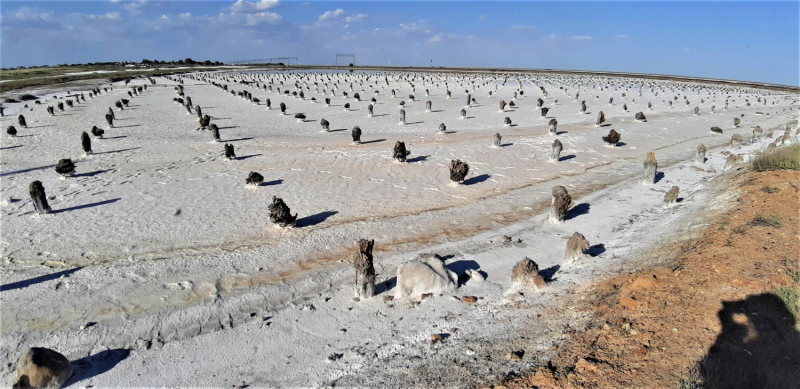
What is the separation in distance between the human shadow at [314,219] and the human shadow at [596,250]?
7.09m

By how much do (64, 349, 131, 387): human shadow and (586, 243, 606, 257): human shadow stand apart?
31.0ft

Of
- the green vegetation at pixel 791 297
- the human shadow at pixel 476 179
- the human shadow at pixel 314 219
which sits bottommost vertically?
the human shadow at pixel 314 219

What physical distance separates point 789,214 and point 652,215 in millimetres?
3205

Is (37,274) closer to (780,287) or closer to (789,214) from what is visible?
(780,287)

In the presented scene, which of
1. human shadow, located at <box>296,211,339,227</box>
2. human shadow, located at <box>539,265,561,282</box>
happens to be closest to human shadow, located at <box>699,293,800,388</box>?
human shadow, located at <box>539,265,561,282</box>

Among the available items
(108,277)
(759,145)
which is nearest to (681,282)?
(108,277)

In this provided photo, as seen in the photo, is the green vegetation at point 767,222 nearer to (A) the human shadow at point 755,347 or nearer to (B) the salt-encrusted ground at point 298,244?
(B) the salt-encrusted ground at point 298,244

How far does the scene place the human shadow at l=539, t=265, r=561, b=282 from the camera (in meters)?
8.42

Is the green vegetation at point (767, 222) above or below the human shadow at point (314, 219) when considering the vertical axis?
above

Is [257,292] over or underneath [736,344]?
underneath

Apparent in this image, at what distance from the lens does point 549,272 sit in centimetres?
883

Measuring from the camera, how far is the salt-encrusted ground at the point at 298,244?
21.1 ft

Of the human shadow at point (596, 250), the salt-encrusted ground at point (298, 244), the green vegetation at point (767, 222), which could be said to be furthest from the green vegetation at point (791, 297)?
the human shadow at point (596, 250)

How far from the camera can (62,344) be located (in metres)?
6.72
